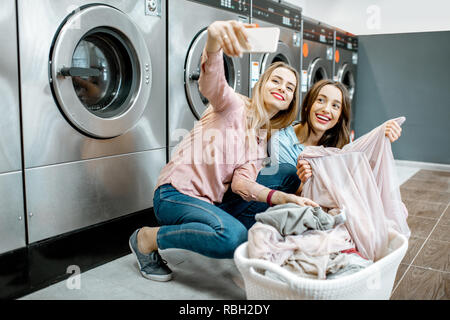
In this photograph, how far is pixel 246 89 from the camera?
2.94 meters

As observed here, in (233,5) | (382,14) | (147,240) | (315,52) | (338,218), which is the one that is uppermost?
(382,14)

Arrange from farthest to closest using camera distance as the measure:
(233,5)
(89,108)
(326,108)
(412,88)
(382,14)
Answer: (382,14), (412,88), (233,5), (89,108), (326,108)

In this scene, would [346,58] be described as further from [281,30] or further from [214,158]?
[214,158]

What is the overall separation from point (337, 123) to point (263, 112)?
41cm

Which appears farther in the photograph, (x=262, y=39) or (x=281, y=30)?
→ (x=281, y=30)

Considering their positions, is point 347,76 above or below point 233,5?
below

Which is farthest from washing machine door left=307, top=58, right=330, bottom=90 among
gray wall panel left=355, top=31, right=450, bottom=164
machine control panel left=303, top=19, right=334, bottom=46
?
gray wall panel left=355, top=31, right=450, bottom=164

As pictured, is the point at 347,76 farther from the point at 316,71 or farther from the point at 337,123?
the point at 337,123

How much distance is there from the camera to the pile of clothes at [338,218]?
135 centimetres

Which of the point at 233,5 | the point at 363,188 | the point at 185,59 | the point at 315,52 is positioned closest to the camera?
the point at 363,188

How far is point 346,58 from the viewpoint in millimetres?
4555

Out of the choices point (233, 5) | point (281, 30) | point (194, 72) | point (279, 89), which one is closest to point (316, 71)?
point (281, 30)

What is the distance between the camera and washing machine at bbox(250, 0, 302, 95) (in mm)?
3015
